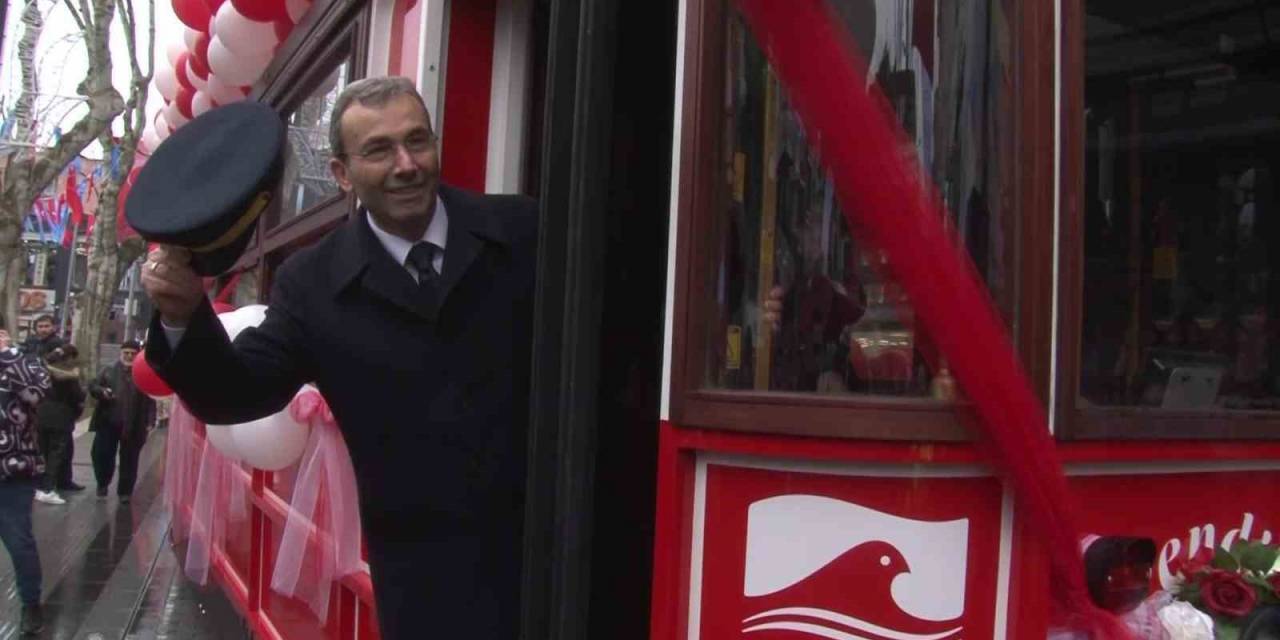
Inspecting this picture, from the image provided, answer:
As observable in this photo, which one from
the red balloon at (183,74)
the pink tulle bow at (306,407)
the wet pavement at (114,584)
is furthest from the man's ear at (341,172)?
the red balloon at (183,74)

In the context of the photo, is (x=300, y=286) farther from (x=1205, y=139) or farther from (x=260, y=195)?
(x=1205, y=139)

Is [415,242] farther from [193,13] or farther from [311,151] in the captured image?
[193,13]

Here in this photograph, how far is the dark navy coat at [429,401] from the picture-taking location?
1826 millimetres

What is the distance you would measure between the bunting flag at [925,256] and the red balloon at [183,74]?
5968 millimetres

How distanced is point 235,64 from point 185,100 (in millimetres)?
2100

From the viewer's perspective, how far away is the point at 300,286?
1.93m

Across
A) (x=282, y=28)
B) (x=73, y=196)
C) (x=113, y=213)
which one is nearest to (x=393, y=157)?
(x=282, y=28)

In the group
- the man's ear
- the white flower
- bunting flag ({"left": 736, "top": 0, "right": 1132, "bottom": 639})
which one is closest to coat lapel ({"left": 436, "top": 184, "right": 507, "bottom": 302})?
the man's ear

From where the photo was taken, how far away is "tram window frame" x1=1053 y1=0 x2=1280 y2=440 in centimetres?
153

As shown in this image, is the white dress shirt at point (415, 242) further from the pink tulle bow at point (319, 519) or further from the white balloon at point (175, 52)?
the white balloon at point (175, 52)

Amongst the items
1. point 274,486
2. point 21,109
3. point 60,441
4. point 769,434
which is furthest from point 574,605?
point 21,109

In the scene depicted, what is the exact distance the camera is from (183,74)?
6922 millimetres

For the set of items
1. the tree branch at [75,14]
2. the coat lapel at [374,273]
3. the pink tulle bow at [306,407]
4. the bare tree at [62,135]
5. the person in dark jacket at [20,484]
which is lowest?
the person in dark jacket at [20,484]

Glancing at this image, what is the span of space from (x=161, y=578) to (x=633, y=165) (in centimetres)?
646
